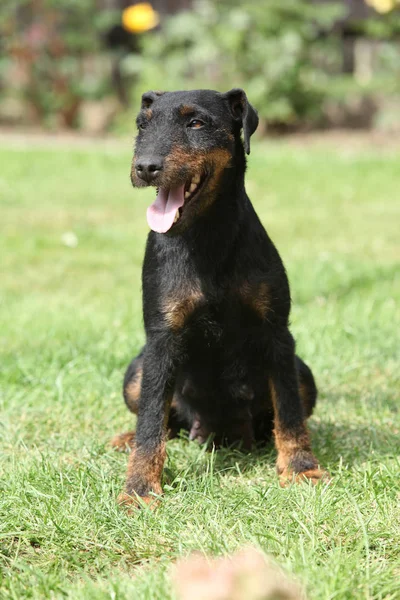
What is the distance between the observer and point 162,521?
3039mm

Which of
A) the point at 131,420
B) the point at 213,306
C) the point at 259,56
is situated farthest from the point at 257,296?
the point at 259,56

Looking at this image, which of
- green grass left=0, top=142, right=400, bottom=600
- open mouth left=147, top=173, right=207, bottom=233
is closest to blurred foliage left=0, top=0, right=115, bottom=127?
green grass left=0, top=142, right=400, bottom=600

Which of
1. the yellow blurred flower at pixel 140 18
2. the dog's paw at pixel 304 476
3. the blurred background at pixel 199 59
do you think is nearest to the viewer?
the dog's paw at pixel 304 476

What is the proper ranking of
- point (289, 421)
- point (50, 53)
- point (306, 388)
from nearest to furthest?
1. point (289, 421)
2. point (306, 388)
3. point (50, 53)

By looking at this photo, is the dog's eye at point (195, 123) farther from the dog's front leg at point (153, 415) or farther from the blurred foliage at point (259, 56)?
the blurred foliage at point (259, 56)

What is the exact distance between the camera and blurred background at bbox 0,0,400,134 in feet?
40.2

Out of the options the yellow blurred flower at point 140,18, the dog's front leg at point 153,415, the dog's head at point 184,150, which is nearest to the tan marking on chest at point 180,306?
the dog's front leg at point 153,415

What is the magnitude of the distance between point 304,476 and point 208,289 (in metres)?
0.84

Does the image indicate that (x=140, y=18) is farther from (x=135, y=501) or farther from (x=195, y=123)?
(x=135, y=501)

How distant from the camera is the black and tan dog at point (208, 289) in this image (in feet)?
11.0

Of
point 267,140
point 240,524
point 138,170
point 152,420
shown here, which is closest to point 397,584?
point 240,524

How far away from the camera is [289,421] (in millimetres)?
3604

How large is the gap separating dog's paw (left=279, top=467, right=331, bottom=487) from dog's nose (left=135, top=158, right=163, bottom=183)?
128cm

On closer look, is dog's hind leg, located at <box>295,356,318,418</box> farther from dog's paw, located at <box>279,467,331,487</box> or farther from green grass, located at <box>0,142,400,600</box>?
dog's paw, located at <box>279,467,331,487</box>
